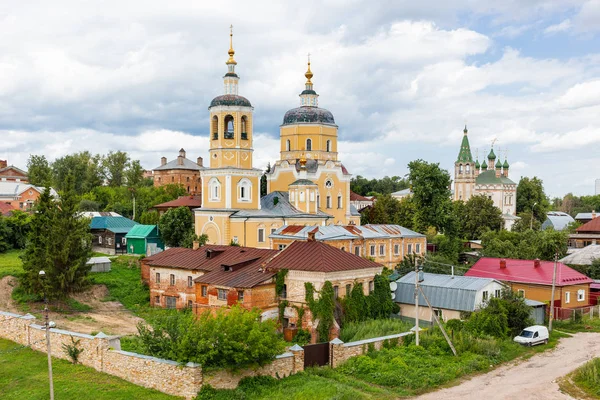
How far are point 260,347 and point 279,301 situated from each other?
9114 millimetres

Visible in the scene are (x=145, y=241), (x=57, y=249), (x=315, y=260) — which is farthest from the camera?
(x=145, y=241)

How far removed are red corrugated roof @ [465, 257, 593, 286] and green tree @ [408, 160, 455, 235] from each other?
50.4 ft

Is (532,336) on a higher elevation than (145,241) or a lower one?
lower

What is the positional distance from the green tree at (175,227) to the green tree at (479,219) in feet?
117

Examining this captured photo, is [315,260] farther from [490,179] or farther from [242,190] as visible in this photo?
[490,179]

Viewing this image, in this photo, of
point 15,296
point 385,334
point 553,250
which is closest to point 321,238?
point 385,334

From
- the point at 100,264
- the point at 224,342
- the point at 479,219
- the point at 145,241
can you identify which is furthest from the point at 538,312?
the point at 479,219

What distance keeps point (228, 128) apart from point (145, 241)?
11079mm

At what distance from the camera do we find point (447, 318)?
30328 millimetres

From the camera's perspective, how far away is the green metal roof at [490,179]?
315 feet

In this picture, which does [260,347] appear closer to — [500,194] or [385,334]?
[385,334]

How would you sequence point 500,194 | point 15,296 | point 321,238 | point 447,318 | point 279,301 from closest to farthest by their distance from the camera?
1. point 279,301
2. point 447,318
3. point 15,296
4. point 321,238
5. point 500,194

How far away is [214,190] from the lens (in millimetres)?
44844

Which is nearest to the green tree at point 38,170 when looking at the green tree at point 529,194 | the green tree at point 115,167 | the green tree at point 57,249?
the green tree at point 115,167
